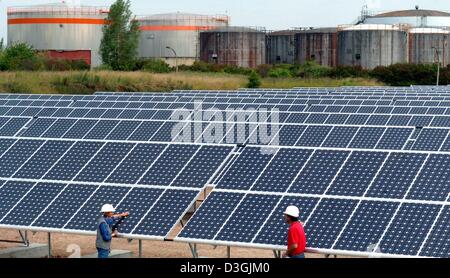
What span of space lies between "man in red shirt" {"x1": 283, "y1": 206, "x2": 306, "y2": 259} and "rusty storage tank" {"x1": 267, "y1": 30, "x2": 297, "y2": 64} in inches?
3804

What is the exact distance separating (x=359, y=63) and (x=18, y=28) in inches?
1393

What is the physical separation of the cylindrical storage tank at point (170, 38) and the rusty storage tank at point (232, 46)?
2663 millimetres

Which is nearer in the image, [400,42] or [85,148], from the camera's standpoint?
[85,148]

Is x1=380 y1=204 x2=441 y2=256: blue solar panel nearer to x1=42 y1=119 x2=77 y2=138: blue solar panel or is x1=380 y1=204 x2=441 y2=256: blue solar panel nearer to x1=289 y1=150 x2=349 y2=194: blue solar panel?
x1=289 y1=150 x2=349 y2=194: blue solar panel

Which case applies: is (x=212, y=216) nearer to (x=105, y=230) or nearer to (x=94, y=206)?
(x=105, y=230)

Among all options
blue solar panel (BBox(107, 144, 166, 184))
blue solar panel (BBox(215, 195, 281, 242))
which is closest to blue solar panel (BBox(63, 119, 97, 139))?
blue solar panel (BBox(107, 144, 166, 184))

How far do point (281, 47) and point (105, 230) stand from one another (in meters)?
97.7

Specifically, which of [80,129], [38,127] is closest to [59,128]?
[80,129]

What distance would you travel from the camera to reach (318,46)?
10856cm

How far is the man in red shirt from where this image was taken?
1498 cm

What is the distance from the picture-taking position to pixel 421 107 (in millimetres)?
37031
